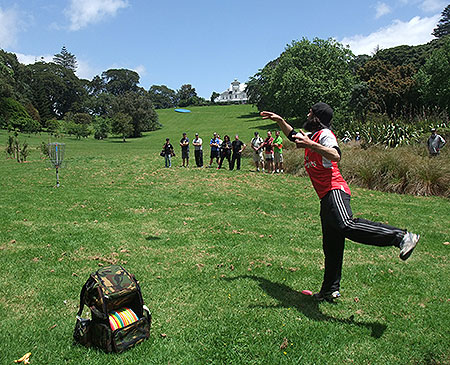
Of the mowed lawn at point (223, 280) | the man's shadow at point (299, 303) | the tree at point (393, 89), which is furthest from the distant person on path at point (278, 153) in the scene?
the tree at point (393, 89)

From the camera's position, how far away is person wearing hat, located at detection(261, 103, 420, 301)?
341cm

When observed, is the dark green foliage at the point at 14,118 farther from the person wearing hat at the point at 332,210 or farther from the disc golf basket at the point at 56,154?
the person wearing hat at the point at 332,210

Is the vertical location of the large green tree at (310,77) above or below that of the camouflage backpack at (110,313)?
above

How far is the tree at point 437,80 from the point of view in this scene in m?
42.8

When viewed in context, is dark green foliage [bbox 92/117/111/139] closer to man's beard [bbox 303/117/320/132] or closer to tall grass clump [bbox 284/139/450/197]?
tall grass clump [bbox 284/139/450/197]

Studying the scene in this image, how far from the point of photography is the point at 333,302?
4.09m

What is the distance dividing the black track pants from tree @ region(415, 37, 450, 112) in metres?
46.2

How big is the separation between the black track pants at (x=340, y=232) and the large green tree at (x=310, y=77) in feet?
157

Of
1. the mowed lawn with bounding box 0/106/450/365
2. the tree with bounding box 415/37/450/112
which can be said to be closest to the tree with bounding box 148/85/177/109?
the tree with bounding box 415/37/450/112

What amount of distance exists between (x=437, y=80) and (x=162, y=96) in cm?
12631

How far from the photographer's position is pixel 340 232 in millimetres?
3656

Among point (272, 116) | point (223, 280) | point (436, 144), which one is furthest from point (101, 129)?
point (272, 116)

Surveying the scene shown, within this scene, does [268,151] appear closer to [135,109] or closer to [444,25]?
[135,109]

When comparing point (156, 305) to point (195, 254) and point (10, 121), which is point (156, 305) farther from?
point (10, 121)
